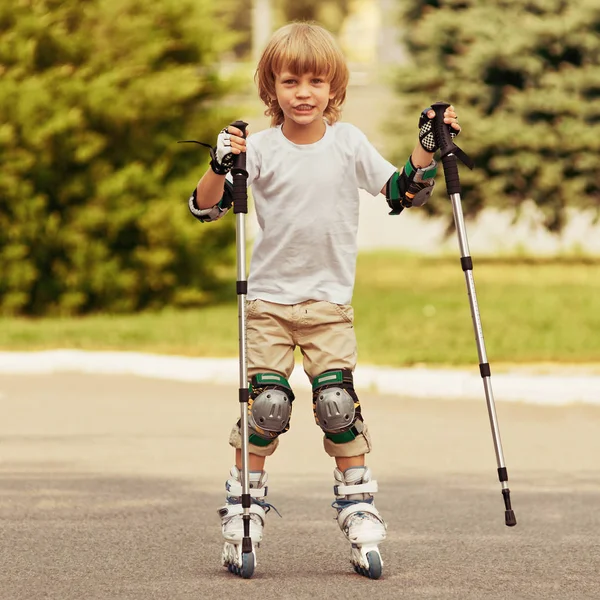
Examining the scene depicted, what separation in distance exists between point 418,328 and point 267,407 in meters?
10.3

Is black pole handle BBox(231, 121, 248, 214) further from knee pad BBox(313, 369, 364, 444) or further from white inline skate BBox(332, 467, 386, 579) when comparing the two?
white inline skate BBox(332, 467, 386, 579)

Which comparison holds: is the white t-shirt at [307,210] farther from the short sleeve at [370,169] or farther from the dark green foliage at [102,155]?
the dark green foliage at [102,155]

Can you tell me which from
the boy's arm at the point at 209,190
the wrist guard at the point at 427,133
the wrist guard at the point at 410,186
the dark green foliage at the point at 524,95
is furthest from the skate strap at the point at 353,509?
the dark green foliage at the point at 524,95

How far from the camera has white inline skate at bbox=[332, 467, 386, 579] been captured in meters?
5.36

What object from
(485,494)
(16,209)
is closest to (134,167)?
(16,209)

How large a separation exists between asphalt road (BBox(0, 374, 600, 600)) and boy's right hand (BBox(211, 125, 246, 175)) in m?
1.53

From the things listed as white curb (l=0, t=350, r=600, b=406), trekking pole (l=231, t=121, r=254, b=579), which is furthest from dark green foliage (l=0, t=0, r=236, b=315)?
trekking pole (l=231, t=121, r=254, b=579)

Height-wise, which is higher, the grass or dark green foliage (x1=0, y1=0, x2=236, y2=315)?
dark green foliage (x1=0, y1=0, x2=236, y2=315)

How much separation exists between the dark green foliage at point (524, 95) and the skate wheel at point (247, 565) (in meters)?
21.8

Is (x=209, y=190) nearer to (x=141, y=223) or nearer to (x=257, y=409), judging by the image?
(x=257, y=409)

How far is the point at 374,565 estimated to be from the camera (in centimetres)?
A: 540

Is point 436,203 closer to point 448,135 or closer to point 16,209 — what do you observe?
point 16,209

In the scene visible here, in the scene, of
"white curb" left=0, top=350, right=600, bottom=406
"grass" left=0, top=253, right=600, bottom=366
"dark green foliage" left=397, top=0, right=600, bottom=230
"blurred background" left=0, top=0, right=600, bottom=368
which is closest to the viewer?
"white curb" left=0, top=350, right=600, bottom=406

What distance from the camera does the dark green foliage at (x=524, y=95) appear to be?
86.9 ft
